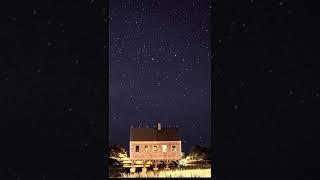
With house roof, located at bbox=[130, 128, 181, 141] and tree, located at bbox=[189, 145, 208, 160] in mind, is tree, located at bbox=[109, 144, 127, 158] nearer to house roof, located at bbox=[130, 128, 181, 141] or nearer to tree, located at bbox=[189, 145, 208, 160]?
house roof, located at bbox=[130, 128, 181, 141]

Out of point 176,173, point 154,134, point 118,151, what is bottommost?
point 176,173

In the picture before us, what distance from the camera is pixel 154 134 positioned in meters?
7.77

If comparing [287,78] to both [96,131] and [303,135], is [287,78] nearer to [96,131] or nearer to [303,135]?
[303,135]

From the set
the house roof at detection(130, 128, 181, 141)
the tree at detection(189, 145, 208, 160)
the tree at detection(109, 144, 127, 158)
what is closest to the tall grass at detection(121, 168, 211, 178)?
the tree at detection(189, 145, 208, 160)

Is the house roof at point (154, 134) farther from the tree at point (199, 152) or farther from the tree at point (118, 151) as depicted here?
the tree at point (199, 152)

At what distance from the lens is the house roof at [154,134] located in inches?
285

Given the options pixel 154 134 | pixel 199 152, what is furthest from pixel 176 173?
pixel 154 134

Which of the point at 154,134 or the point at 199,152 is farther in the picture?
the point at 154,134

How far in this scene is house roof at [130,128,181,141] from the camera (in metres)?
7.24

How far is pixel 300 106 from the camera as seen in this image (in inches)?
65.6

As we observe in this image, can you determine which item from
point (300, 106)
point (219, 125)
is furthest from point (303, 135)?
point (219, 125)

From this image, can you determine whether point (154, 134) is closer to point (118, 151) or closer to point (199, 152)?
point (118, 151)

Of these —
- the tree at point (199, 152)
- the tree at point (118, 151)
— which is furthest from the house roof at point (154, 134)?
the tree at point (199, 152)

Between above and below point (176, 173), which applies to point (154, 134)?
above
